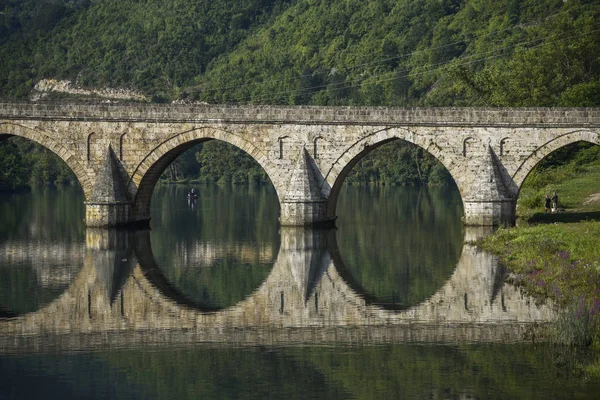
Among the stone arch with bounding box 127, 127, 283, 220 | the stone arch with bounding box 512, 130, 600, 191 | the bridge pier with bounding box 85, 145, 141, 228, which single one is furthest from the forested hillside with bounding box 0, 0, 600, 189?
the bridge pier with bounding box 85, 145, 141, 228

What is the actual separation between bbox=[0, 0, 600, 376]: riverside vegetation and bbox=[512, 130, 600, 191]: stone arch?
200cm

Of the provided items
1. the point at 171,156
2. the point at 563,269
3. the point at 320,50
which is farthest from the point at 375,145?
the point at 320,50

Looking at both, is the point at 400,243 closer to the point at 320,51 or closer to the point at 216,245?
the point at 216,245

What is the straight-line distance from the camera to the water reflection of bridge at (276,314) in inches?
1060

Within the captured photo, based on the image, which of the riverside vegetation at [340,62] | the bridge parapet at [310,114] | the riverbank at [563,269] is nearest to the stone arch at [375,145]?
the bridge parapet at [310,114]

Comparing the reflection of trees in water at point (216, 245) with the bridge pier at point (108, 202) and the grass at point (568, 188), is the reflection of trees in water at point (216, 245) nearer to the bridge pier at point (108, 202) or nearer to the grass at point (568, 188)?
the bridge pier at point (108, 202)

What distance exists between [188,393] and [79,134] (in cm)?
3285

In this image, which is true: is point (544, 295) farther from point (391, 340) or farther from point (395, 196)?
point (395, 196)

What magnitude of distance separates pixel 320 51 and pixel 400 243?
221 ft

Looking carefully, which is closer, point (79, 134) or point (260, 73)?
point (79, 134)

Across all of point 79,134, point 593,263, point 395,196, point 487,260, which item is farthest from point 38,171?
point 593,263

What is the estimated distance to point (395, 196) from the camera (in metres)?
80.9

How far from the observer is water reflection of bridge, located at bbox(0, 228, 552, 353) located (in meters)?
26.9

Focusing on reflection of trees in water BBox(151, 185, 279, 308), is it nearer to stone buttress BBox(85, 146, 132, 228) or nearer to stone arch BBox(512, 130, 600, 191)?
stone buttress BBox(85, 146, 132, 228)
